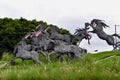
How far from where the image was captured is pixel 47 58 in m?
26.0

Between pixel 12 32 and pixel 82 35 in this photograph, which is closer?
pixel 82 35

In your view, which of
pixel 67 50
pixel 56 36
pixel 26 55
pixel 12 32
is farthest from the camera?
pixel 12 32

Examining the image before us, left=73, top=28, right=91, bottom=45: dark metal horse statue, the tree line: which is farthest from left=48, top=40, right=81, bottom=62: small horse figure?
the tree line

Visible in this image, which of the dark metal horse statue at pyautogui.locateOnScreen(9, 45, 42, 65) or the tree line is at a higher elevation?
the tree line

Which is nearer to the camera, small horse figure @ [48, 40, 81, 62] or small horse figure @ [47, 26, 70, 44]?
small horse figure @ [48, 40, 81, 62]

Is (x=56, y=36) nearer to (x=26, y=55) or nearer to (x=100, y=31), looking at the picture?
(x=100, y=31)

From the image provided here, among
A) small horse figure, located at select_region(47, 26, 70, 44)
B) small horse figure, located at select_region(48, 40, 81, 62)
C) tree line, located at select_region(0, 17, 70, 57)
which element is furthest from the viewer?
tree line, located at select_region(0, 17, 70, 57)

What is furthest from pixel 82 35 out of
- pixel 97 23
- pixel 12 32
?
pixel 12 32

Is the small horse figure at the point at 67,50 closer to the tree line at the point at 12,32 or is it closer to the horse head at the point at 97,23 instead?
the horse head at the point at 97,23

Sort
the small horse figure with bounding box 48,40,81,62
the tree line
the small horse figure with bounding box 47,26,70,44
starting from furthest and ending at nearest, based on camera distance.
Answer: the tree line → the small horse figure with bounding box 47,26,70,44 → the small horse figure with bounding box 48,40,81,62

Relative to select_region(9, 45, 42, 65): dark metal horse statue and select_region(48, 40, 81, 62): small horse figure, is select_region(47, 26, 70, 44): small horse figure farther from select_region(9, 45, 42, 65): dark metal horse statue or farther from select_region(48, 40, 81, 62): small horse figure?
select_region(9, 45, 42, 65): dark metal horse statue

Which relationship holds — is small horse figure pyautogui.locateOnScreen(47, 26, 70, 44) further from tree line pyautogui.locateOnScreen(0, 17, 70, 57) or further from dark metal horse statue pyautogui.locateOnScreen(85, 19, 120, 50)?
tree line pyautogui.locateOnScreen(0, 17, 70, 57)

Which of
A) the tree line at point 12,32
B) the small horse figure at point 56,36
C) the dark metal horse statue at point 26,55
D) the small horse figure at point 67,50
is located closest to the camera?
the dark metal horse statue at point 26,55

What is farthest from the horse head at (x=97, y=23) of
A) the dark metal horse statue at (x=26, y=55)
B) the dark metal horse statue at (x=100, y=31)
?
the dark metal horse statue at (x=26, y=55)
